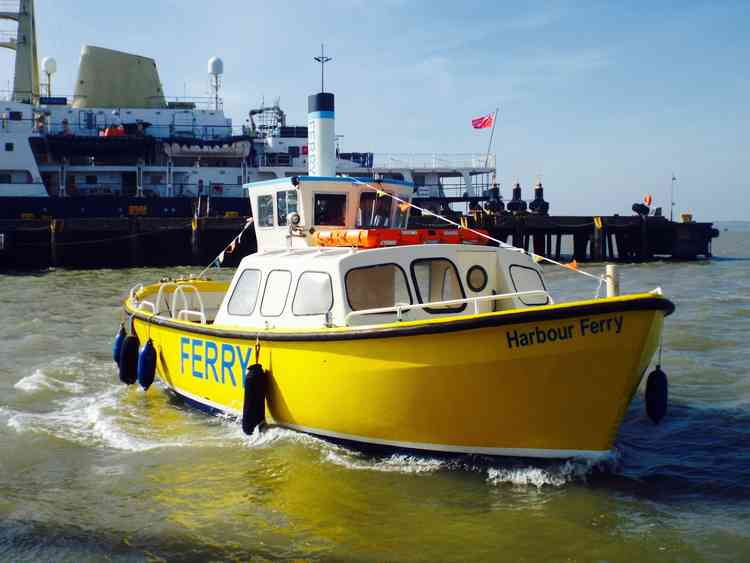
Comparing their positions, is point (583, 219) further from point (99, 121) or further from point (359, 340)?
point (359, 340)

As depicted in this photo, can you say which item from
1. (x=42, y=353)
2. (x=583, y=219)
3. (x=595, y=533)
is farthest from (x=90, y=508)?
(x=583, y=219)

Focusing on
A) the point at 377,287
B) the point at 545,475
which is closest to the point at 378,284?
the point at 377,287

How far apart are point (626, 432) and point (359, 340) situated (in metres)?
3.78

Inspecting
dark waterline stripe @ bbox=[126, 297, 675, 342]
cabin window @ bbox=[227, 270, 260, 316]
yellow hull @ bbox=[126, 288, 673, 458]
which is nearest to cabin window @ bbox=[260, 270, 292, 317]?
cabin window @ bbox=[227, 270, 260, 316]

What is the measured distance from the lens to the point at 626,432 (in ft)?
30.1

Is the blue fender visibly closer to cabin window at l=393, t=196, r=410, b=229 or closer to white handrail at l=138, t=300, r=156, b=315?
white handrail at l=138, t=300, r=156, b=315

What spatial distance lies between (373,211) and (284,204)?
3.89 ft

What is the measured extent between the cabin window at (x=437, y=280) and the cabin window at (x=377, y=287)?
26cm

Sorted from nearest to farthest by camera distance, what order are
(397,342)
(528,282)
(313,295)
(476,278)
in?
(397,342) → (313,295) → (476,278) → (528,282)

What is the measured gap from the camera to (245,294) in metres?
9.52

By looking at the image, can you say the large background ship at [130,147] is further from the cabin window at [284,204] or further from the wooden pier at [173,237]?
the cabin window at [284,204]

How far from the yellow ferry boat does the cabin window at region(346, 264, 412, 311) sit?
2cm

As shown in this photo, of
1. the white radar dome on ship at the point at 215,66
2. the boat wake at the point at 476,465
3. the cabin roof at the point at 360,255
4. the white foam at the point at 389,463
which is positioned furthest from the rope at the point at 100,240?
the white foam at the point at 389,463

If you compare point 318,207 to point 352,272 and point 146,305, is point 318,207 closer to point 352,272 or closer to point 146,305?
point 352,272
